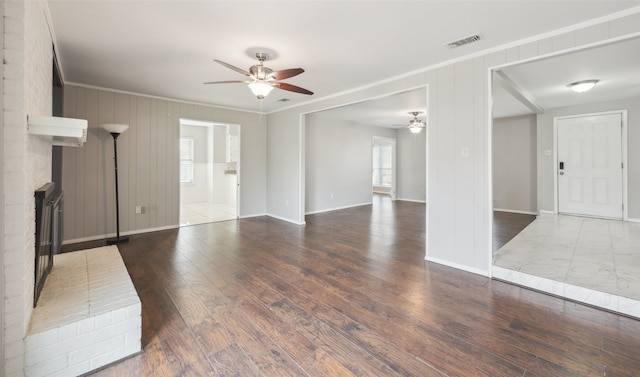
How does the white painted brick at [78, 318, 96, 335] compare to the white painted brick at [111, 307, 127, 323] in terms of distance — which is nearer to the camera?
the white painted brick at [78, 318, 96, 335]

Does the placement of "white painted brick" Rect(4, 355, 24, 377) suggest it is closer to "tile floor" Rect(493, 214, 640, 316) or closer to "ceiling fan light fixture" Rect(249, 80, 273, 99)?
"ceiling fan light fixture" Rect(249, 80, 273, 99)

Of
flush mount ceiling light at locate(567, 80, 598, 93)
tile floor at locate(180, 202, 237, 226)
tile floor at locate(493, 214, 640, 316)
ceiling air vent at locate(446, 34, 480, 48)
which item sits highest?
flush mount ceiling light at locate(567, 80, 598, 93)

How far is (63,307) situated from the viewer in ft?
5.80

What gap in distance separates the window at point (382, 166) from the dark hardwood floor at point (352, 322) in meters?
8.18

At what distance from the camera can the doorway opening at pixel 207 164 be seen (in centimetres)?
872

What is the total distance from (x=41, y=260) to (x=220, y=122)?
4.49m

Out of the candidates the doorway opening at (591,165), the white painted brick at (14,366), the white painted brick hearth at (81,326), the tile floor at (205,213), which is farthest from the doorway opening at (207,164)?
the doorway opening at (591,165)

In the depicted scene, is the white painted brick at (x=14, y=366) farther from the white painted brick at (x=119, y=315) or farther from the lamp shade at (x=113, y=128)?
the lamp shade at (x=113, y=128)

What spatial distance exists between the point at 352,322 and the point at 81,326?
5.72 ft

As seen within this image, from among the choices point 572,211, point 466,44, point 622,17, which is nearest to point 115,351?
point 466,44

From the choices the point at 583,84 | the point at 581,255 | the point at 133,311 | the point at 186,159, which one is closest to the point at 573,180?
the point at 583,84

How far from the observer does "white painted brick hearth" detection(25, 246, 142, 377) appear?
5.11 ft

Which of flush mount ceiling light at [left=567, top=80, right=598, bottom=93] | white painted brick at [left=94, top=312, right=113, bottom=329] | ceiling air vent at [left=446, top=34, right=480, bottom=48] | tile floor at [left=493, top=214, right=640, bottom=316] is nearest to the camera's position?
white painted brick at [left=94, top=312, right=113, bottom=329]

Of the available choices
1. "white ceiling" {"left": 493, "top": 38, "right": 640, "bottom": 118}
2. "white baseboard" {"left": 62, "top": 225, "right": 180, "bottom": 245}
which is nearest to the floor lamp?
"white baseboard" {"left": 62, "top": 225, "right": 180, "bottom": 245}
